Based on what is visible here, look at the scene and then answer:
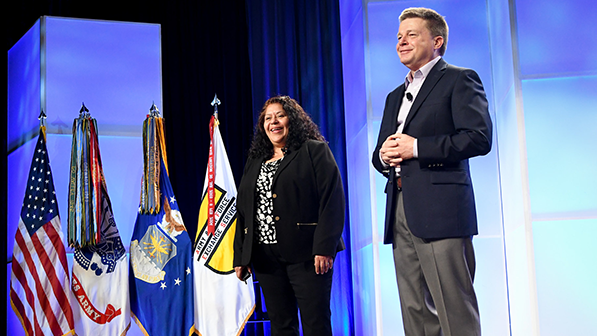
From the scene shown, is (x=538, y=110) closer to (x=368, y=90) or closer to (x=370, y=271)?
(x=368, y=90)

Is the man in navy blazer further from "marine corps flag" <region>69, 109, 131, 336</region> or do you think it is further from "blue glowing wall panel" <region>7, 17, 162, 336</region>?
"blue glowing wall panel" <region>7, 17, 162, 336</region>

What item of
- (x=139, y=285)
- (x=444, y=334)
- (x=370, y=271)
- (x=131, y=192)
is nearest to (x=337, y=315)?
(x=370, y=271)

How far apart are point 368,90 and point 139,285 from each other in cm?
183

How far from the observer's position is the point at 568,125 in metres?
2.88

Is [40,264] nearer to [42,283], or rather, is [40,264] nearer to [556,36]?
[42,283]

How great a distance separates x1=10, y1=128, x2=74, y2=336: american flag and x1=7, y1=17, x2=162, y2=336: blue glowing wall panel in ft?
0.72

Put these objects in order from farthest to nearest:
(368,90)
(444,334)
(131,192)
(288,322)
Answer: (131,192)
(368,90)
(288,322)
(444,334)

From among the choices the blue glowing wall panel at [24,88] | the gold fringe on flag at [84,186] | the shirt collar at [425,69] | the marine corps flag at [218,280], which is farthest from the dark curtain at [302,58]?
the shirt collar at [425,69]

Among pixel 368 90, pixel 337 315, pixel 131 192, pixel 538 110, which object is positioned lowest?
pixel 337 315

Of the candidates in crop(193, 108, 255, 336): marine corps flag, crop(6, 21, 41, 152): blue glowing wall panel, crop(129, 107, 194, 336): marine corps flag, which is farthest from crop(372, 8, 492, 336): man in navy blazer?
crop(6, 21, 41, 152): blue glowing wall panel

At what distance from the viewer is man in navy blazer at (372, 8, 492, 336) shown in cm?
182

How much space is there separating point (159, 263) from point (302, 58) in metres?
1.88

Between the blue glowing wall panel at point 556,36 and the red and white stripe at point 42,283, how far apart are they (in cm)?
285

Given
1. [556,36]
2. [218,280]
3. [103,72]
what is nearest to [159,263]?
[218,280]
